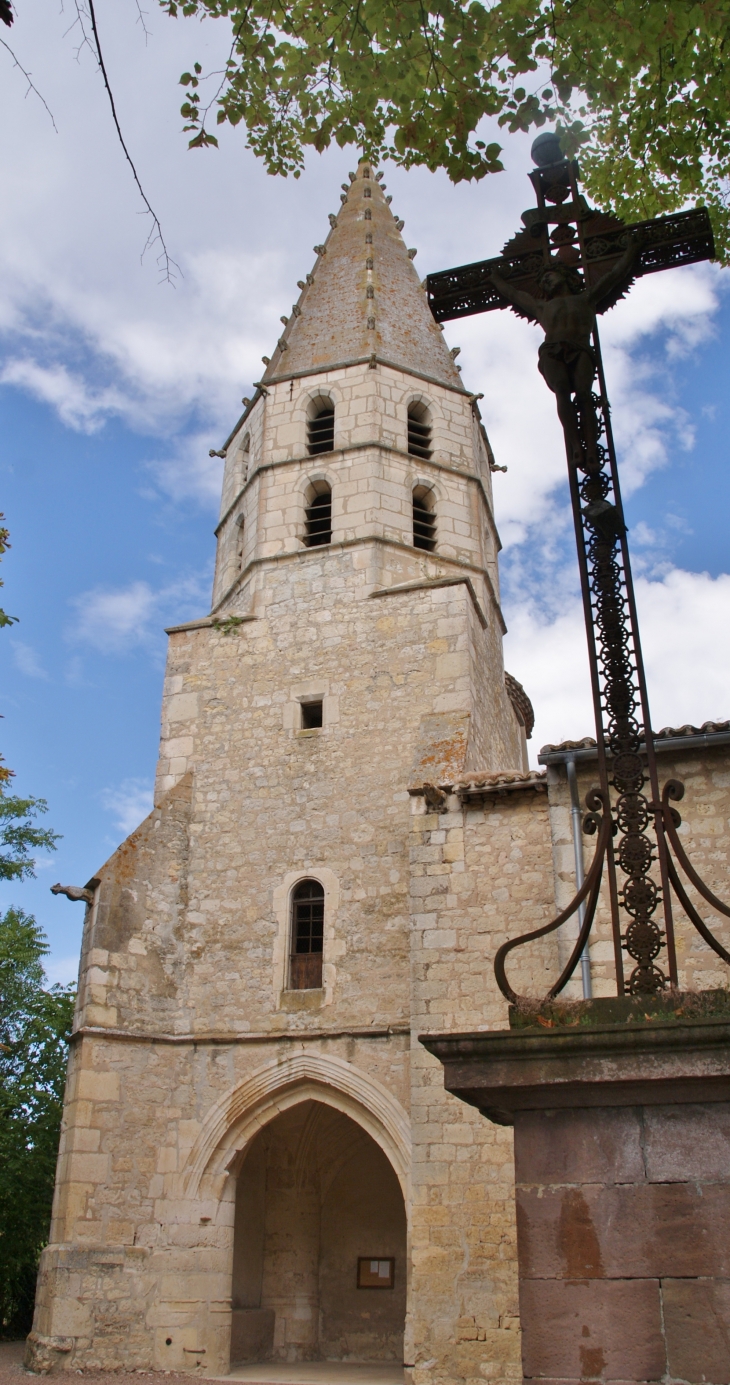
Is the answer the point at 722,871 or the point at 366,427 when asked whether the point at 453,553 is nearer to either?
the point at 366,427

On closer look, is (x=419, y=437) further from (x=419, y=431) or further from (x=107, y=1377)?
(x=107, y=1377)

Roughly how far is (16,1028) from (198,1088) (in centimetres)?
618

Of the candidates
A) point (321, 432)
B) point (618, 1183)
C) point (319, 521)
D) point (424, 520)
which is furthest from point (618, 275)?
point (321, 432)

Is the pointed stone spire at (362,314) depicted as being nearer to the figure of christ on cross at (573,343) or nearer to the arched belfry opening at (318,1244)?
the arched belfry opening at (318,1244)

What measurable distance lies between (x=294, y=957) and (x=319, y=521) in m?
6.77

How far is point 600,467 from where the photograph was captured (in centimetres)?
475

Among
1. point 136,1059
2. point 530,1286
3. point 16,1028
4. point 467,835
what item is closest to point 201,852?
point 136,1059

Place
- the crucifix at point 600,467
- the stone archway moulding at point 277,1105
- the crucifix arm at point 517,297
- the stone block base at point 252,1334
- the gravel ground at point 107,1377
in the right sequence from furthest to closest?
the stone block base at point 252,1334, the stone archway moulding at point 277,1105, the gravel ground at point 107,1377, the crucifix arm at point 517,297, the crucifix at point 600,467

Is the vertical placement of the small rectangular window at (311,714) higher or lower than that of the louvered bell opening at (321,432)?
lower

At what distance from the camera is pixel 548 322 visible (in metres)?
4.87

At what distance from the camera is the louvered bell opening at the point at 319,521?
15.8 meters

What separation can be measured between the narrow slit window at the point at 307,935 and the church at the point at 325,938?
0.03m

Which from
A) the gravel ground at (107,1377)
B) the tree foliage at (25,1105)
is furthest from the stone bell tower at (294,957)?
the tree foliage at (25,1105)

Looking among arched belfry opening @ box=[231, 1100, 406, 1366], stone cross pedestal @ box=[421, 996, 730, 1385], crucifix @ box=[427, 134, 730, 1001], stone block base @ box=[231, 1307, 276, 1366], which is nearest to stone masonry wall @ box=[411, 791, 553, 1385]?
arched belfry opening @ box=[231, 1100, 406, 1366]
